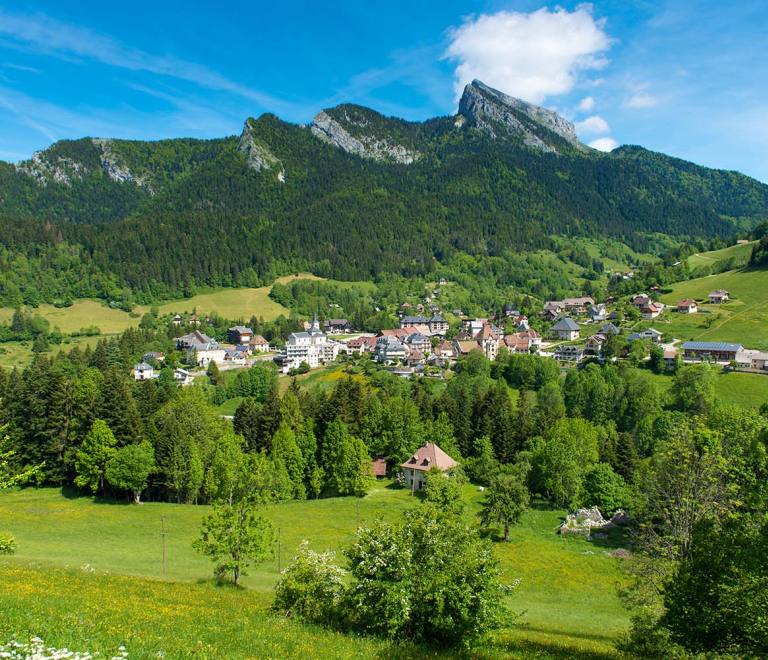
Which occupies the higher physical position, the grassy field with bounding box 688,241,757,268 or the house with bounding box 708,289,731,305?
the grassy field with bounding box 688,241,757,268

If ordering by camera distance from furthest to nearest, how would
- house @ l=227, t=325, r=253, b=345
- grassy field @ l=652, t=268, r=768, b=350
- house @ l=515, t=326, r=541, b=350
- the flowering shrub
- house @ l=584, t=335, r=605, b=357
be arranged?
house @ l=227, t=325, r=253, b=345 → house @ l=515, t=326, r=541, b=350 → house @ l=584, t=335, r=605, b=357 → grassy field @ l=652, t=268, r=768, b=350 → the flowering shrub

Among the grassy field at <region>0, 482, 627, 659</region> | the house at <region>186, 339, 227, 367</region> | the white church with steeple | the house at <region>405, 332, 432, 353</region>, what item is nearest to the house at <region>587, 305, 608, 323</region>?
the house at <region>405, 332, 432, 353</region>

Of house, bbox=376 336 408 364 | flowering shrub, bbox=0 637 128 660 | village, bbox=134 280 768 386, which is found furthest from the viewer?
house, bbox=376 336 408 364

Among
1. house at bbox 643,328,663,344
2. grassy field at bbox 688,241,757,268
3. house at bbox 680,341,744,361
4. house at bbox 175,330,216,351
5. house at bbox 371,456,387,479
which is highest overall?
grassy field at bbox 688,241,757,268

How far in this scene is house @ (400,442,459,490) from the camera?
57812 millimetres

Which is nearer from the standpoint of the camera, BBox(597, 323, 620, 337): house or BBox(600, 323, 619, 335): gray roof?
BBox(597, 323, 620, 337): house

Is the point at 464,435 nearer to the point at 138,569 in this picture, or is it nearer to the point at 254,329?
the point at 138,569

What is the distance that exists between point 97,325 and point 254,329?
142 ft

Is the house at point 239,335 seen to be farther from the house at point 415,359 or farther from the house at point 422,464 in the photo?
the house at point 422,464

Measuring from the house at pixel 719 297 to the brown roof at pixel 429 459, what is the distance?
99.0m

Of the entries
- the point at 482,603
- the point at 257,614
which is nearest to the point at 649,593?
the point at 482,603

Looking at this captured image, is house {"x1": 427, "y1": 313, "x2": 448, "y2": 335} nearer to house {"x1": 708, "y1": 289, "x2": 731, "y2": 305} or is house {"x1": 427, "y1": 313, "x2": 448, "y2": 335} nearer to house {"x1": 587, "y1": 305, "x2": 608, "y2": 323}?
house {"x1": 587, "y1": 305, "x2": 608, "y2": 323}

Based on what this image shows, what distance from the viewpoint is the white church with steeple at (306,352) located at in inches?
4751

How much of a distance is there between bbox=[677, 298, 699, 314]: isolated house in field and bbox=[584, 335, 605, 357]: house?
26659mm
